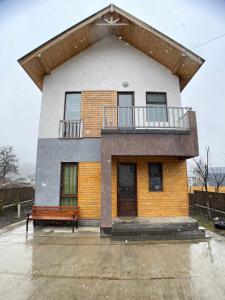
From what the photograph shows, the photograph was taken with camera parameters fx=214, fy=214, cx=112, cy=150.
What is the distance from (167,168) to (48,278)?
6305mm

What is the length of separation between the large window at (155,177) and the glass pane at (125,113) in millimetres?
2034

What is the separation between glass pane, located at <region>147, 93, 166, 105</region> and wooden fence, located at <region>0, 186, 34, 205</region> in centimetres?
1013

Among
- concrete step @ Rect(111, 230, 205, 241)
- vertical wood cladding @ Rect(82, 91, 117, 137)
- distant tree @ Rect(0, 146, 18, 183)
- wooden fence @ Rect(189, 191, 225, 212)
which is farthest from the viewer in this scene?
distant tree @ Rect(0, 146, 18, 183)

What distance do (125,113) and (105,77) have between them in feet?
6.24

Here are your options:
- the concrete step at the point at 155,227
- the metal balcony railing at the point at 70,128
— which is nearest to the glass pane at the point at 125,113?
the metal balcony railing at the point at 70,128

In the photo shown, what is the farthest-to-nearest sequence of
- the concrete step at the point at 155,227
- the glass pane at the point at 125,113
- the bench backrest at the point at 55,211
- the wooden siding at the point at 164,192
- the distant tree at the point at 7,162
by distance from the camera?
the distant tree at the point at 7,162
the glass pane at the point at 125,113
the wooden siding at the point at 164,192
the bench backrest at the point at 55,211
the concrete step at the point at 155,227

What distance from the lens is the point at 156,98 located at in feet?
31.4

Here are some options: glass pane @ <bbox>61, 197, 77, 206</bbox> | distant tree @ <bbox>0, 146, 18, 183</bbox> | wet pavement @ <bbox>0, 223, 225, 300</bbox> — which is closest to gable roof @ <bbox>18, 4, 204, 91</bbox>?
glass pane @ <bbox>61, 197, 77, 206</bbox>

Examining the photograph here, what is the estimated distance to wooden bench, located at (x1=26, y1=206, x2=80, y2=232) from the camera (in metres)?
7.87

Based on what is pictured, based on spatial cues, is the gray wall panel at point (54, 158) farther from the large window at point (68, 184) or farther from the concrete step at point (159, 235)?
the concrete step at point (159, 235)

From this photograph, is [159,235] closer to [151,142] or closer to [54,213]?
[151,142]

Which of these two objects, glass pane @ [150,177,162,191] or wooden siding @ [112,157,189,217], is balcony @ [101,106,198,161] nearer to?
wooden siding @ [112,157,189,217]

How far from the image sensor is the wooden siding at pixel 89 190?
855 centimetres

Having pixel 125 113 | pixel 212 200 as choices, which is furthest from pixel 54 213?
pixel 212 200
